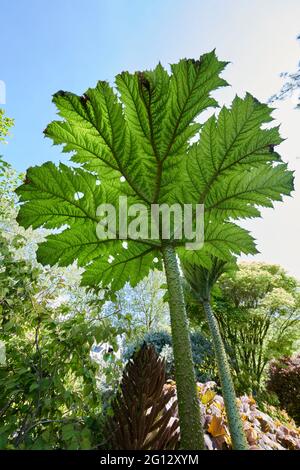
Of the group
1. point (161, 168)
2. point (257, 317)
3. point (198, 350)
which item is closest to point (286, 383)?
point (257, 317)

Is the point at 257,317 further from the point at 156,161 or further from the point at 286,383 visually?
the point at 156,161

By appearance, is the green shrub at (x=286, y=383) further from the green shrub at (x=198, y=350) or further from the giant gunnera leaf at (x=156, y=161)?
the giant gunnera leaf at (x=156, y=161)

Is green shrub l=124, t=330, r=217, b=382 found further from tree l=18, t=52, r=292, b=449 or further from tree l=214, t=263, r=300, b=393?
tree l=18, t=52, r=292, b=449

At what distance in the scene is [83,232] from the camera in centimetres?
146

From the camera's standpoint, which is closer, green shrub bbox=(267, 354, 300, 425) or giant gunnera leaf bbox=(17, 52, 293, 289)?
giant gunnera leaf bbox=(17, 52, 293, 289)

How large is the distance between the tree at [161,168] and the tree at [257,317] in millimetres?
9954

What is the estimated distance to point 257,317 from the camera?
38.5ft

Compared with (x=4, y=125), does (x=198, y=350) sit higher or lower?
lower

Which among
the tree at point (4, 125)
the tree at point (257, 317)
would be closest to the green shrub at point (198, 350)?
the tree at point (257, 317)

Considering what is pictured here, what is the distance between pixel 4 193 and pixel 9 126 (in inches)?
108

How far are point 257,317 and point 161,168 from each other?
11.8 m

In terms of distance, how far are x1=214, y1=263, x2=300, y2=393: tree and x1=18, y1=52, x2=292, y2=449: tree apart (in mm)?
9954

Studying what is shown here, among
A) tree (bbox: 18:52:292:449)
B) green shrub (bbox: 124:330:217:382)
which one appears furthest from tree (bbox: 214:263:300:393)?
tree (bbox: 18:52:292:449)

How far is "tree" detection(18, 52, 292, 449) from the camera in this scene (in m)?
1.30
